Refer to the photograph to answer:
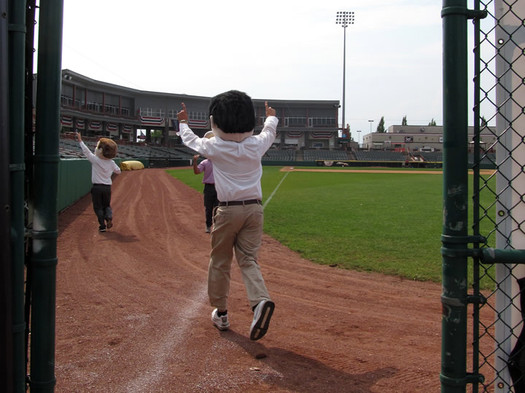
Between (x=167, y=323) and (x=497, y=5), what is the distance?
3766mm

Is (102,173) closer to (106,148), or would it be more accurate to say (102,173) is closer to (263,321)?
(106,148)

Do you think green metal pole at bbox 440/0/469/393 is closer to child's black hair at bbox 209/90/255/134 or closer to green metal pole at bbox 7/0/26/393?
green metal pole at bbox 7/0/26/393

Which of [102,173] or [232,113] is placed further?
[102,173]

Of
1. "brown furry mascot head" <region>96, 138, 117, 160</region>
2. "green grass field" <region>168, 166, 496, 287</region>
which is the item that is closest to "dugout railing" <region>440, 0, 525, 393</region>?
"green grass field" <region>168, 166, 496, 287</region>

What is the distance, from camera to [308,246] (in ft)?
28.4

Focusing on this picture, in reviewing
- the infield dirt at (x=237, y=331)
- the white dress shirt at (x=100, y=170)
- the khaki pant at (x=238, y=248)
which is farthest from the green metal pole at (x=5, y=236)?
the white dress shirt at (x=100, y=170)

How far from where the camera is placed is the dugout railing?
2.15 meters

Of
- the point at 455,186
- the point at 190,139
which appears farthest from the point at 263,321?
the point at 455,186

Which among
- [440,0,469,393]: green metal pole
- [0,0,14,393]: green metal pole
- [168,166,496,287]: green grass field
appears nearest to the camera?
[0,0,14,393]: green metal pole

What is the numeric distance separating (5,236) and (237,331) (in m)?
2.79

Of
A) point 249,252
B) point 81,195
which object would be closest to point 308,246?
point 249,252

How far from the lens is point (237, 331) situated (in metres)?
4.40

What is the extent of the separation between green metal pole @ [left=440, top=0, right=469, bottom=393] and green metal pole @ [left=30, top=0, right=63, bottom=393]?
5.94 feet

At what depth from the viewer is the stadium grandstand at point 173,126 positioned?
63.1 metres
